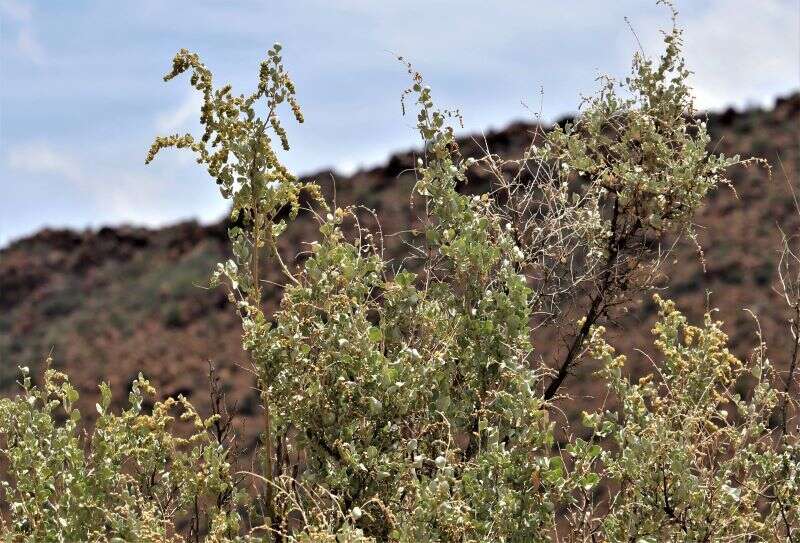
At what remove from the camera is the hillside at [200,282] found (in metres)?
24.1

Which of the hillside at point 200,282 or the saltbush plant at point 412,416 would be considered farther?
the hillside at point 200,282

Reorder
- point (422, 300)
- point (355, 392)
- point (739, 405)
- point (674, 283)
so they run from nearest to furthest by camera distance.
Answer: point (355, 392) < point (422, 300) < point (739, 405) < point (674, 283)

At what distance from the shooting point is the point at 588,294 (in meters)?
5.64

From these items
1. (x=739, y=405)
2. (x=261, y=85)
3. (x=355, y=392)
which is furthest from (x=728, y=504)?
(x=261, y=85)

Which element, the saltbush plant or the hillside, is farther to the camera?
the hillside

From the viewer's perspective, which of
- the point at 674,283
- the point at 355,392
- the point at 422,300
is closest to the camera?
the point at 355,392

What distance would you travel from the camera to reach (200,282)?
2556cm

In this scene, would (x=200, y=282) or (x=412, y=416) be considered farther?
(x=200, y=282)

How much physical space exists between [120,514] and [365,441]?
974mm

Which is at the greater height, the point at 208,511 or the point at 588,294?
the point at 588,294

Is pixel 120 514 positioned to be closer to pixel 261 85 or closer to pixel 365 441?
pixel 365 441

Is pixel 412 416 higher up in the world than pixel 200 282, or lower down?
lower down

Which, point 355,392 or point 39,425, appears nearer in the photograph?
point 355,392

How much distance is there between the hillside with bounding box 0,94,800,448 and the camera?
79.1ft
